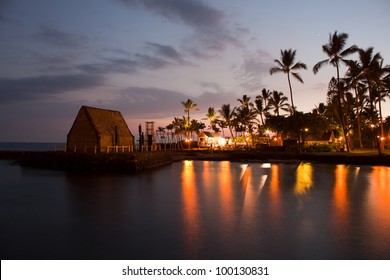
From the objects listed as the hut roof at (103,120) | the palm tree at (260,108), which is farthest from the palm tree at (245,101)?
the hut roof at (103,120)

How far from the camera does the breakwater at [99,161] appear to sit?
29897 millimetres

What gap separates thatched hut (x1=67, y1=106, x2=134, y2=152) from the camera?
118ft

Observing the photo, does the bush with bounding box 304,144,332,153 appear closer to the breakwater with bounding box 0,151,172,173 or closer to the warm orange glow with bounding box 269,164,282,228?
the breakwater with bounding box 0,151,172,173

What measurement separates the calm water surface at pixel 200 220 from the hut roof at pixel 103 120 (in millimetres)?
14778

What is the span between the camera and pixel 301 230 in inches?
417

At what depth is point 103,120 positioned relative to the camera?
3875 cm

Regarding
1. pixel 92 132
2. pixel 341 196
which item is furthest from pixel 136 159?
pixel 341 196

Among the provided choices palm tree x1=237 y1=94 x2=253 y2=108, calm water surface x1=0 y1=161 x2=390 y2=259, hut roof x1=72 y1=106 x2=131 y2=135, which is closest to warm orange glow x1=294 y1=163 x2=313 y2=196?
calm water surface x1=0 y1=161 x2=390 y2=259

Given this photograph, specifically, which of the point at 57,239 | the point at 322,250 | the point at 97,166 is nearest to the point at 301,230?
the point at 322,250

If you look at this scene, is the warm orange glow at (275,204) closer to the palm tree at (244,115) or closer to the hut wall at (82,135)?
the hut wall at (82,135)

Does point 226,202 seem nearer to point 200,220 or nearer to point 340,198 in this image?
point 200,220

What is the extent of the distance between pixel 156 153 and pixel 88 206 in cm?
1973

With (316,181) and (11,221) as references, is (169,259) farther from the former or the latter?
(316,181)

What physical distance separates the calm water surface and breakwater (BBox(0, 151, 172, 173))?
7217mm
